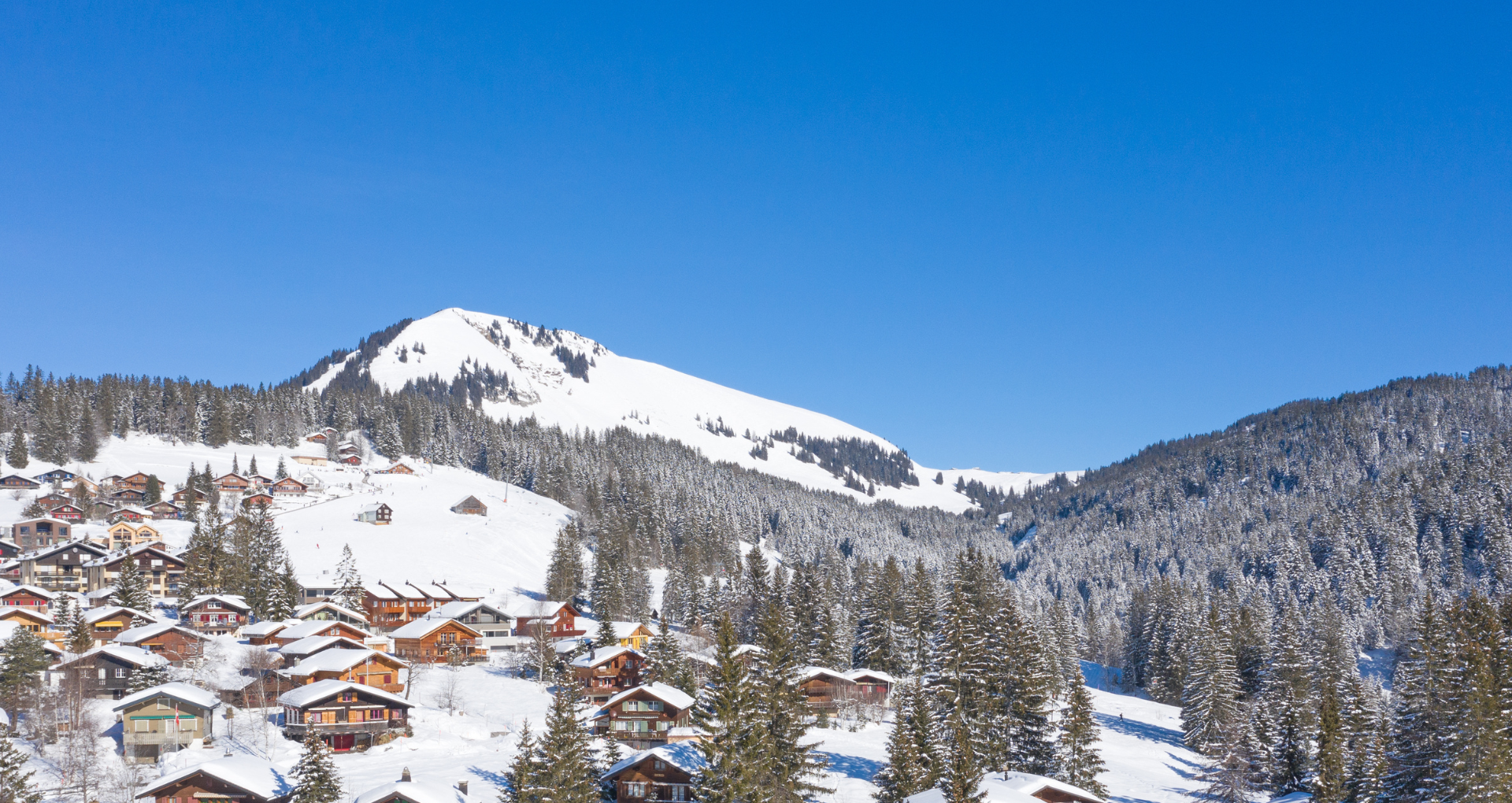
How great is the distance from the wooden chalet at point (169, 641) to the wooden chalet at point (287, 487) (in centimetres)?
6765

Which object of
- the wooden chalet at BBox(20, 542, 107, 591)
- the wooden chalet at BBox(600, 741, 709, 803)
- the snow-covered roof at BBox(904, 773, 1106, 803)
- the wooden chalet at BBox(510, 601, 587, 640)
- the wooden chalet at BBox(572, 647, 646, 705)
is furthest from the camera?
the wooden chalet at BBox(20, 542, 107, 591)

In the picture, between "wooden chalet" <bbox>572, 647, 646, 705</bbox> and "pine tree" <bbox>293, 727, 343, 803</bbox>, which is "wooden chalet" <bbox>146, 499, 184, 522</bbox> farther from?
"pine tree" <bbox>293, 727, 343, 803</bbox>

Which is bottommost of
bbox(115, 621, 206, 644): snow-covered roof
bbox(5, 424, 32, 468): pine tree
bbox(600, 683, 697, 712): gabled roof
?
bbox(600, 683, 697, 712): gabled roof

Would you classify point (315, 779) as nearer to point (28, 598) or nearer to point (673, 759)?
point (673, 759)

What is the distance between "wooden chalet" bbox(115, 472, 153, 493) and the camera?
12975 cm

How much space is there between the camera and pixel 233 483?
13675cm

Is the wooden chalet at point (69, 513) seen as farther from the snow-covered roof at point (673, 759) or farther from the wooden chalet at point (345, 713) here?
the snow-covered roof at point (673, 759)

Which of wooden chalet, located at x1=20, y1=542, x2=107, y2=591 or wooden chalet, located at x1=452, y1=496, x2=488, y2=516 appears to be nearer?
wooden chalet, located at x1=20, y1=542, x2=107, y2=591

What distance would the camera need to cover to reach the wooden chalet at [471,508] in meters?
144

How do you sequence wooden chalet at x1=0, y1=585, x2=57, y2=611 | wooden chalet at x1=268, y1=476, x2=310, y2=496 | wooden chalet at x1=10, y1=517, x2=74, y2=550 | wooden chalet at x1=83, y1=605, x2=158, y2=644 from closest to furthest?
wooden chalet at x1=83, y1=605, x2=158, y2=644 → wooden chalet at x1=0, y1=585, x2=57, y2=611 → wooden chalet at x1=10, y1=517, x2=74, y2=550 → wooden chalet at x1=268, y1=476, x2=310, y2=496

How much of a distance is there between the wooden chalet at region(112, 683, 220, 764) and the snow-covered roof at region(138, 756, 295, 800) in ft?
28.3

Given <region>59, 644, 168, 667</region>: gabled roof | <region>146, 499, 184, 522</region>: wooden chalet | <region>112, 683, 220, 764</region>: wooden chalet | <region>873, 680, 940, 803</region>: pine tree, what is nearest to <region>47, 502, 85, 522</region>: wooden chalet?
<region>146, 499, 184, 522</region>: wooden chalet

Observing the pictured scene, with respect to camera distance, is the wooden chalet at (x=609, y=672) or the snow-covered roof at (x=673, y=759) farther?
the wooden chalet at (x=609, y=672)

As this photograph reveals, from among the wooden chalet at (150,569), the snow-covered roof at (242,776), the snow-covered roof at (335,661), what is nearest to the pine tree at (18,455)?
the wooden chalet at (150,569)
